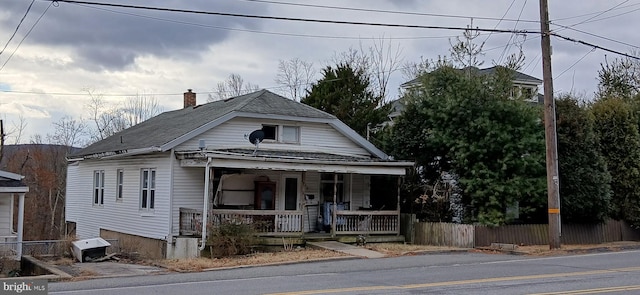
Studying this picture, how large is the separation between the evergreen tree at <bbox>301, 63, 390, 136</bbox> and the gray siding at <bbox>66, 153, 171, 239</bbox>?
15.1m

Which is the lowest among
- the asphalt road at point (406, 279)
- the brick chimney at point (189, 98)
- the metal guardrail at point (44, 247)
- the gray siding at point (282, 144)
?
the asphalt road at point (406, 279)

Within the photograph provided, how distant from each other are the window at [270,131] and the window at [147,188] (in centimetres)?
415

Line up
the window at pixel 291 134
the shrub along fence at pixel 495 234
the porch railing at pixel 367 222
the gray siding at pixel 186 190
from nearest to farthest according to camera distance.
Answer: the gray siding at pixel 186 190, the shrub along fence at pixel 495 234, the porch railing at pixel 367 222, the window at pixel 291 134

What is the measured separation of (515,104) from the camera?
23.8m

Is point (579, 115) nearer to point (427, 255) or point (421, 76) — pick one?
point (421, 76)

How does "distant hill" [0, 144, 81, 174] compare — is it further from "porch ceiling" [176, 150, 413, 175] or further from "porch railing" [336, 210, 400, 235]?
"porch railing" [336, 210, 400, 235]

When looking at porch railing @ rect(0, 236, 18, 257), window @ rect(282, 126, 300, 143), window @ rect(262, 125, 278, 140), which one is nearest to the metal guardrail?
porch railing @ rect(0, 236, 18, 257)

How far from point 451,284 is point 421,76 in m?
13.8

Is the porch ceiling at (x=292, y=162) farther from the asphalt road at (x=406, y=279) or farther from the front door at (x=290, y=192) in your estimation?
the asphalt road at (x=406, y=279)

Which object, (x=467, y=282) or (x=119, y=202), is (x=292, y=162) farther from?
(x=467, y=282)

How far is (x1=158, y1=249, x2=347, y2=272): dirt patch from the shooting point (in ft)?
60.5

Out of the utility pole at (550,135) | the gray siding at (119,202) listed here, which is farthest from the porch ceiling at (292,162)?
the utility pole at (550,135)

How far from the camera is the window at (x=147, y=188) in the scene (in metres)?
24.4

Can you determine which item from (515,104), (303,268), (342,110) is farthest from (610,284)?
(342,110)
